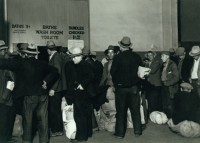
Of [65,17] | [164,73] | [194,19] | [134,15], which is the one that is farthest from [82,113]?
[194,19]

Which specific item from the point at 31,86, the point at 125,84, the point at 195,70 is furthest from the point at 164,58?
the point at 31,86

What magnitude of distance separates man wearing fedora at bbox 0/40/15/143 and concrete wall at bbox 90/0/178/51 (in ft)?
23.4

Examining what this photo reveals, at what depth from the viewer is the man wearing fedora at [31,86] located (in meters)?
7.53

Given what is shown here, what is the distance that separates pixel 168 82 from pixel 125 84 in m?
2.91

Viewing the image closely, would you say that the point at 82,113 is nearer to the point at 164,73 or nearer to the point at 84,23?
the point at 164,73

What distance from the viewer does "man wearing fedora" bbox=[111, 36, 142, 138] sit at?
8.64 metres

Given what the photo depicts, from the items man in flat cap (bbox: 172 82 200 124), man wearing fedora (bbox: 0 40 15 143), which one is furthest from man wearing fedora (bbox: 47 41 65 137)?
man in flat cap (bbox: 172 82 200 124)

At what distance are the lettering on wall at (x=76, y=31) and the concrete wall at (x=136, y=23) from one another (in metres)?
0.46

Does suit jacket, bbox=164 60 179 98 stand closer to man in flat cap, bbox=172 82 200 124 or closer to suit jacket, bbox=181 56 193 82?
suit jacket, bbox=181 56 193 82

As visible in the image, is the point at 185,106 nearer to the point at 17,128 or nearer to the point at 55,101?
the point at 55,101

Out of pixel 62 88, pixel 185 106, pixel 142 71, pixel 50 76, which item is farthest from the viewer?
pixel 62 88

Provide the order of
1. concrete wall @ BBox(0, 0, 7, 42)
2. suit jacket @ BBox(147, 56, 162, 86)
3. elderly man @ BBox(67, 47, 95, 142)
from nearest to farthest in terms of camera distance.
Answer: elderly man @ BBox(67, 47, 95, 142) → suit jacket @ BBox(147, 56, 162, 86) → concrete wall @ BBox(0, 0, 7, 42)

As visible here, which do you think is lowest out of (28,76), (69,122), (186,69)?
(69,122)

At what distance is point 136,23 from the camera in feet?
51.5
